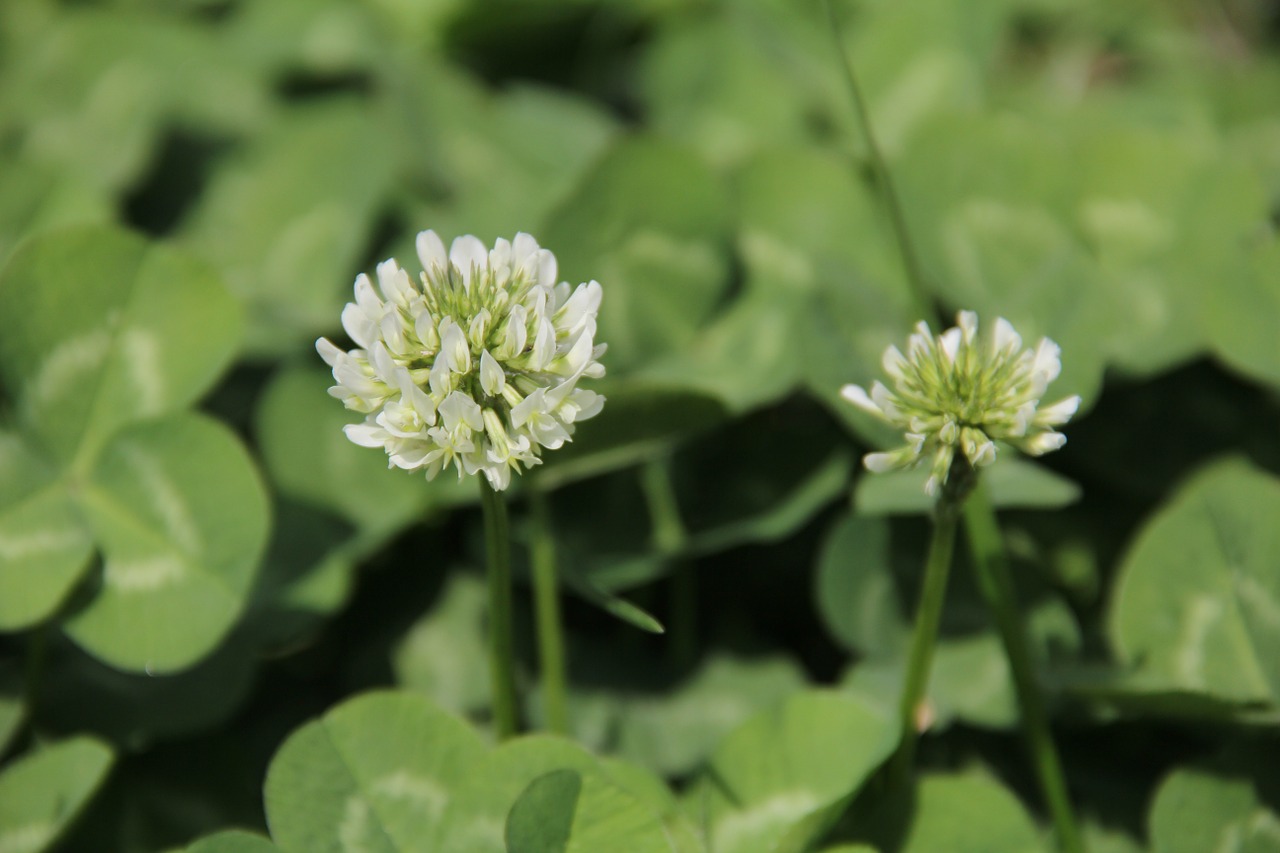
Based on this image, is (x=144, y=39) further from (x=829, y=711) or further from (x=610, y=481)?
(x=829, y=711)

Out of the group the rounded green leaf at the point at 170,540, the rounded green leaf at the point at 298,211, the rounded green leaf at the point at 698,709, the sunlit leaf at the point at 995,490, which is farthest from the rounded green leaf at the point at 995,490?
the rounded green leaf at the point at 298,211

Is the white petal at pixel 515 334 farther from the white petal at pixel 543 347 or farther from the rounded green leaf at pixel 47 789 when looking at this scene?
the rounded green leaf at pixel 47 789

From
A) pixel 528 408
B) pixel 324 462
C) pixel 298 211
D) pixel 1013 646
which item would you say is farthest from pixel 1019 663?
pixel 298 211

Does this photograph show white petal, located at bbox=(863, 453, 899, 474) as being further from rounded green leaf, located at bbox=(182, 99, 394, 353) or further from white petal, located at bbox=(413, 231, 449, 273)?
rounded green leaf, located at bbox=(182, 99, 394, 353)

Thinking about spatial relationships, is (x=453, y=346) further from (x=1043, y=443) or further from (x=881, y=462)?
(x=1043, y=443)

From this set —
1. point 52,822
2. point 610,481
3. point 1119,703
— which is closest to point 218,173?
point 610,481
